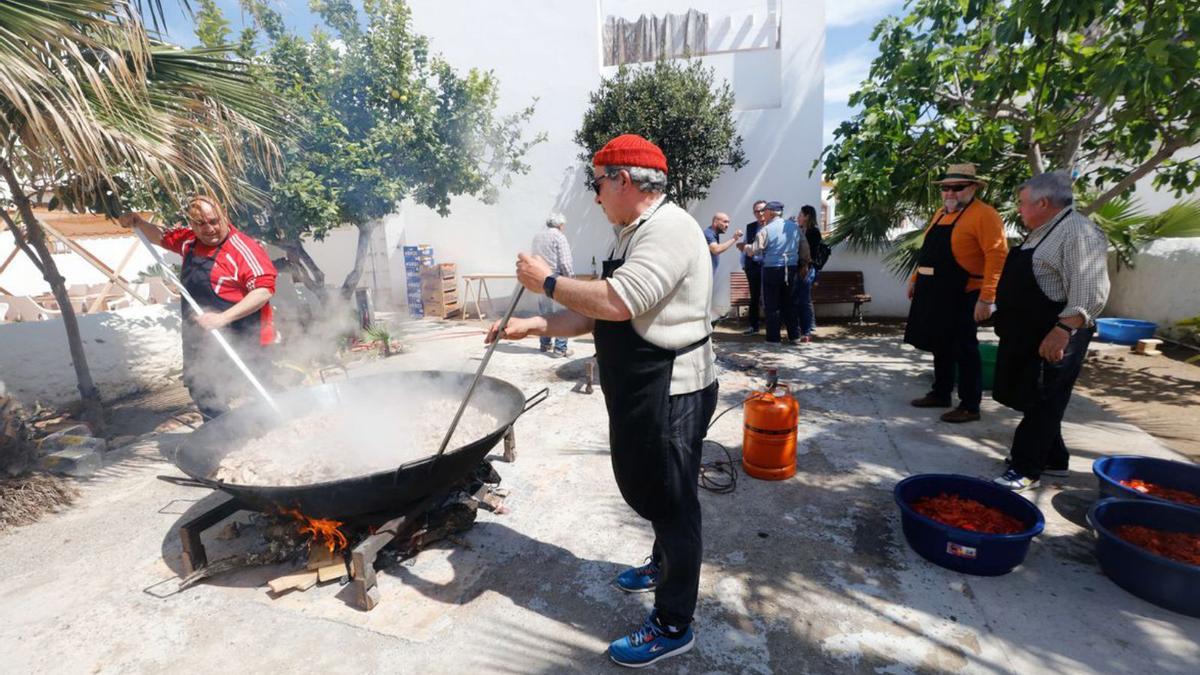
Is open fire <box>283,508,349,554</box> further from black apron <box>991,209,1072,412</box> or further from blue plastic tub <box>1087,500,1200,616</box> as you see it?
black apron <box>991,209,1072,412</box>

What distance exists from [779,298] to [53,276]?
774cm

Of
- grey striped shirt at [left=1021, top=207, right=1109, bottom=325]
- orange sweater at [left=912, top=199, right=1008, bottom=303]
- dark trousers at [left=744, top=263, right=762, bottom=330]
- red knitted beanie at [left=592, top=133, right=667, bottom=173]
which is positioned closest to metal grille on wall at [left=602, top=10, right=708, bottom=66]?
dark trousers at [left=744, top=263, right=762, bottom=330]

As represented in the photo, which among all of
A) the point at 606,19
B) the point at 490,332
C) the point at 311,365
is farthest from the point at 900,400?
the point at 606,19

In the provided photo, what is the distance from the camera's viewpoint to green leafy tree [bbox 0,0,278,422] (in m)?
2.87

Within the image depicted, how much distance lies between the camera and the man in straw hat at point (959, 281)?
159 inches

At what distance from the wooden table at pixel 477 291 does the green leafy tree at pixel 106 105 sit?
632 centimetres

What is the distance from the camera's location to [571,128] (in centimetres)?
1098

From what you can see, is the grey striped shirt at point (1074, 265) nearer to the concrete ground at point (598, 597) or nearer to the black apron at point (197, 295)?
the concrete ground at point (598, 597)

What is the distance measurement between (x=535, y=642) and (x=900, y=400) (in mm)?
4275

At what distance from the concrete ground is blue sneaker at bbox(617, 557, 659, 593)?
0.21 ft

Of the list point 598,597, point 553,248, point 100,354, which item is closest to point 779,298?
point 553,248

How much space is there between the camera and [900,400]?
207 inches

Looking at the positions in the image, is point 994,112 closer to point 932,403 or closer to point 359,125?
point 932,403

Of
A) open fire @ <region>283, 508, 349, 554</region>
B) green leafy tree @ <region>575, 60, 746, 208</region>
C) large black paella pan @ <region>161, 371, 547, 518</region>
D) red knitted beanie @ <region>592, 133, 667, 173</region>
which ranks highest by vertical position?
green leafy tree @ <region>575, 60, 746, 208</region>
